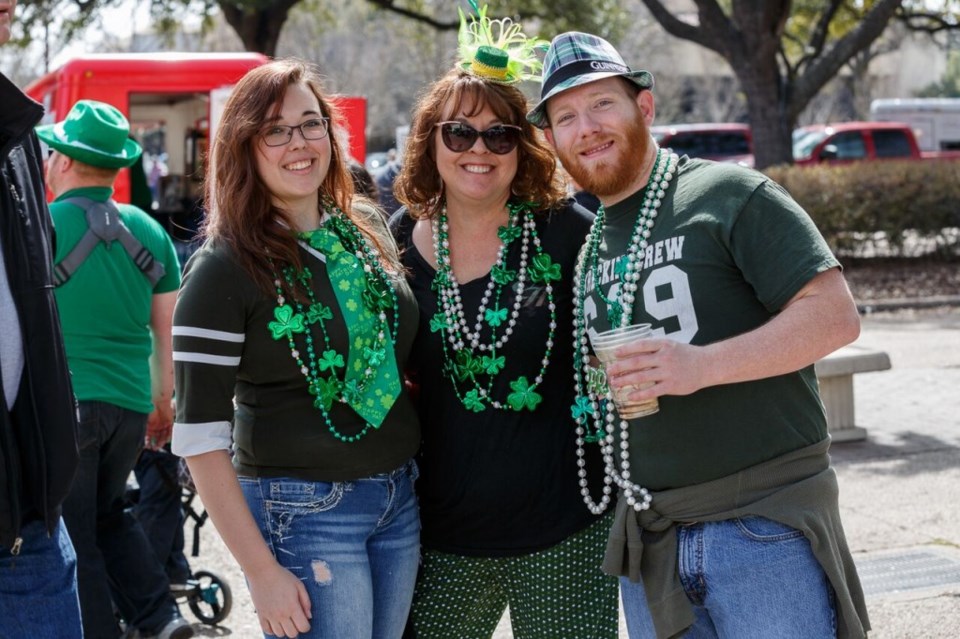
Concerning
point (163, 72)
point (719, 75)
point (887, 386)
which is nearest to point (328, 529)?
point (887, 386)

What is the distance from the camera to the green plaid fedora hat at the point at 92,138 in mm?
4211

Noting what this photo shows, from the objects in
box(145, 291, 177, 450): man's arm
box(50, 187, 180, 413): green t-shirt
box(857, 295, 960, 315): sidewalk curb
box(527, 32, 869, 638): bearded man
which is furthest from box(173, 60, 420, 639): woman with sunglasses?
box(857, 295, 960, 315): sidewalk curb

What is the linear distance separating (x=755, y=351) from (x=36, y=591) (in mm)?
1519

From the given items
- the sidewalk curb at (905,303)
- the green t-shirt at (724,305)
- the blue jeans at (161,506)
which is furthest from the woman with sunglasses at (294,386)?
the sidewalk curb at (905,303)

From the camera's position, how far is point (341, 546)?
8.21 ft

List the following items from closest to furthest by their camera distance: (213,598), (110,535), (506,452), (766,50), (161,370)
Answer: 1. (506,452)
2. (110,535)
3. (161,370)
4. (213,598)
5. (766,50)

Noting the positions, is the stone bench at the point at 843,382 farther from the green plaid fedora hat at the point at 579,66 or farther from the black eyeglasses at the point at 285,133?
the black eyeglasses at the point at 285,133

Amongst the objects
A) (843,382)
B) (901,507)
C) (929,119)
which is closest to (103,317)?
(901,507)

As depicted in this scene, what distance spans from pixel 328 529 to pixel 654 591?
72 centimetres

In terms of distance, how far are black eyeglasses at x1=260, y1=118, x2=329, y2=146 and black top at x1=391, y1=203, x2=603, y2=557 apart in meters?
0.49

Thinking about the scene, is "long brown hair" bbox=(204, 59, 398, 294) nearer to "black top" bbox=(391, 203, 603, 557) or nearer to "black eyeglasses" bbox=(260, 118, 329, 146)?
"black eyeglasses" bbox=(260, 118, 329, 146)

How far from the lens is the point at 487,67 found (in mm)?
2900

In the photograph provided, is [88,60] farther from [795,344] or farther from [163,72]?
[795,344]

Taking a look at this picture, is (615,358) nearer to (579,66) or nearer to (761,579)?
(761,579)
